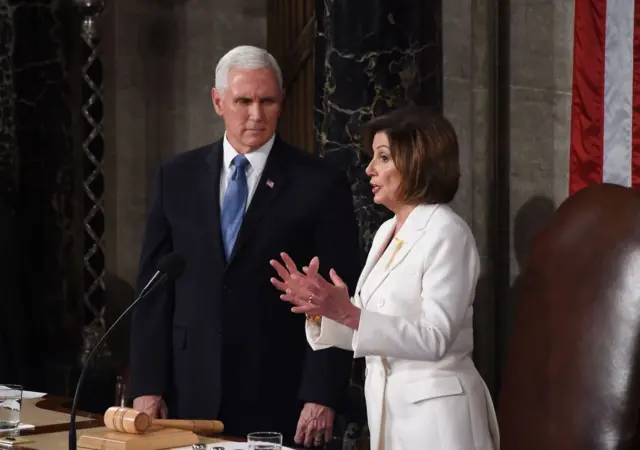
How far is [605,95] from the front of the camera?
17.5 ft

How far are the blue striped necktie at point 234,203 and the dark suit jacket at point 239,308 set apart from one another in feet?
0.12

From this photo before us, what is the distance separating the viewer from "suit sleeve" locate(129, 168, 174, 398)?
4.32 metres

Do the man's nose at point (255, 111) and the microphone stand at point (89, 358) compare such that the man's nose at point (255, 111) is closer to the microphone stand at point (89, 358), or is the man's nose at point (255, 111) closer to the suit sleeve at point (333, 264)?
the suit sleeve at point (333, 264)

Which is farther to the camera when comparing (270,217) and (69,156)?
(69,156)

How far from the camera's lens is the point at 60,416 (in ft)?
13.6

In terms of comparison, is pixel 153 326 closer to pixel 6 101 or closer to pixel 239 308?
pixel 239 308

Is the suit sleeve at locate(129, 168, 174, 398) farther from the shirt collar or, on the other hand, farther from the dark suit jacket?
the shirt collar

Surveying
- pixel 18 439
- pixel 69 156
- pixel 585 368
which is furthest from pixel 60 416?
pixel 69 156

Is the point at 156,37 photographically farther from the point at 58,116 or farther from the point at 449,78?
the point at 449,78

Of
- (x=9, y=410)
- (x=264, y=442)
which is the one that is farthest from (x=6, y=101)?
(x=264, y=442)

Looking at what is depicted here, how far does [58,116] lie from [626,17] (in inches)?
134

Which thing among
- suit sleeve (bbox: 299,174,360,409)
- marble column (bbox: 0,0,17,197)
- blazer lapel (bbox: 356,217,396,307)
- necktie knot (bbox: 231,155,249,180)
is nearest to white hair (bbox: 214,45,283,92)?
necktie knot (bbox: 231,155,249,180)

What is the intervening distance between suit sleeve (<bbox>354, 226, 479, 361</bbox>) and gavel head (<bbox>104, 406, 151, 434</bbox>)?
62cm

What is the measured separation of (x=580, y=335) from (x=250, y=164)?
126cm
